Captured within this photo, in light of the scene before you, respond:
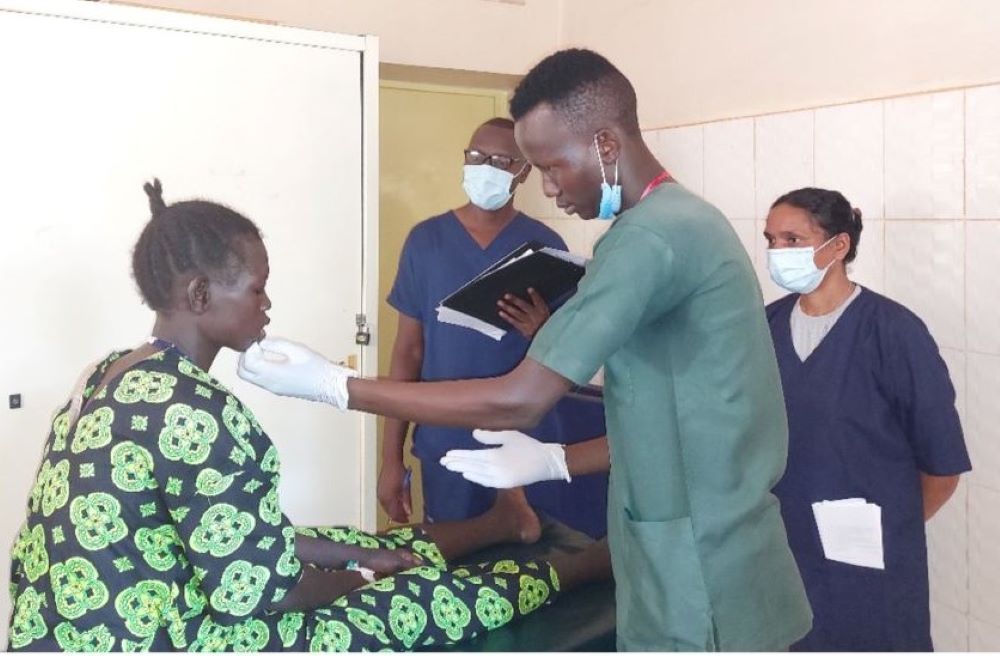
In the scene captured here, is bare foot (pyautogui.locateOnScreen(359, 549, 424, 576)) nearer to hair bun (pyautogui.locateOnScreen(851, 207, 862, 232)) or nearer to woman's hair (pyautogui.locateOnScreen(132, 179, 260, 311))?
woman's hair (pyautogui.locateOnScreen(132, 179, 260, 311))

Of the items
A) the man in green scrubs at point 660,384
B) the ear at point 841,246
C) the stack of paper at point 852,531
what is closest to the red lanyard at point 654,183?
the man in green scrubs at point 660,384

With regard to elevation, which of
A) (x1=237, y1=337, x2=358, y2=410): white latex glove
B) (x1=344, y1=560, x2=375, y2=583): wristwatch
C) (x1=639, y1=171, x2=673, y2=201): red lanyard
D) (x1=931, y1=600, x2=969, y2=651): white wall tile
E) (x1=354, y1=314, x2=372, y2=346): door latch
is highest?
(x1=639, y1=171, x2=673, y2=201): red lanyard

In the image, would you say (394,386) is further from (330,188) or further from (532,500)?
(330,188)

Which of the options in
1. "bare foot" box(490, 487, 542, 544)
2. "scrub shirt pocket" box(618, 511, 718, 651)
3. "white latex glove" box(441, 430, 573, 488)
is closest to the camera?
"scrub shirt pocket" box(618, 511, 718, 651)

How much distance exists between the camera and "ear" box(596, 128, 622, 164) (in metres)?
1.34

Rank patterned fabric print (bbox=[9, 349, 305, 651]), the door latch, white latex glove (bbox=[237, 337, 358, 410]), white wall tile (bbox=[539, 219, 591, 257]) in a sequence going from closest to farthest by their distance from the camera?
patterned fabric print (bbox=[9, 349, 305, 651])
white latex glove (bbox=[237, 337, 358, 410])
the door latch
white wall tile (bbox=[539, 219, 591, 257])

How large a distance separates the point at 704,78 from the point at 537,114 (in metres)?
1.47

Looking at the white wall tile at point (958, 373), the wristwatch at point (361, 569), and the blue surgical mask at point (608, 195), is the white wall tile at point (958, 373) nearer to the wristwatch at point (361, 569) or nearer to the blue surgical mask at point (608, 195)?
the blue surgical mask at point (608, 195)

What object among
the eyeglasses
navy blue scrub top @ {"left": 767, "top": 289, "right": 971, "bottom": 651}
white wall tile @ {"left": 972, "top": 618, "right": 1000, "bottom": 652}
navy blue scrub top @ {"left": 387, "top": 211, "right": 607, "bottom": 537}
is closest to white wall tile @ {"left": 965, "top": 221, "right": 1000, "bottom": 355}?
navy blue scrub top @ {"left": 767, "top": 289, "right": 971, "bottom": 651}

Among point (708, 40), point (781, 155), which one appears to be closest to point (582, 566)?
point (781, 155)

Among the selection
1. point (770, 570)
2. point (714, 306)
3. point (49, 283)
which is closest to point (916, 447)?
point (770, 570)

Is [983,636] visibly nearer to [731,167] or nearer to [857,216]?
[857,216]

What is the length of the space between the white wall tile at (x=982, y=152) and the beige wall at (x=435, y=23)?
1628mm

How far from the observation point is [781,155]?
2.39m
